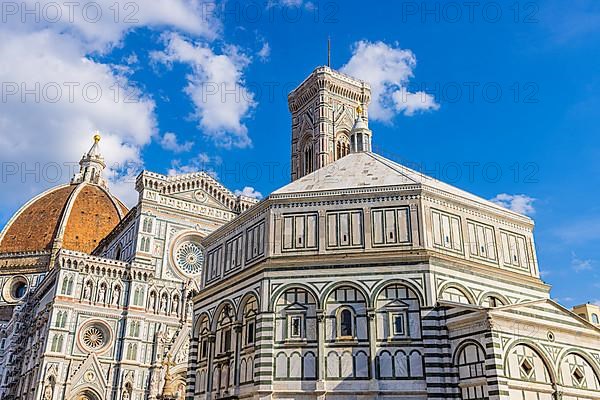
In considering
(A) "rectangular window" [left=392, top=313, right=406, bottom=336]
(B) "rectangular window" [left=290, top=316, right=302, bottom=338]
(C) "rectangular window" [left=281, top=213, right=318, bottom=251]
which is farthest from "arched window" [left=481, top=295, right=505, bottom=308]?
(B) "rectangular window" [left=290, top=316, right=302, bottom=338]

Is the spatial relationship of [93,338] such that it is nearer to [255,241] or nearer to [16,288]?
[255,241]

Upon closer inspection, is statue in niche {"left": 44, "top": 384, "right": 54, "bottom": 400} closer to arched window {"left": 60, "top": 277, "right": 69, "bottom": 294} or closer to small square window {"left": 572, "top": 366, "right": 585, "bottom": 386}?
arched window {"left": 60, "top": 277, "right": 69, "bottom": 294}

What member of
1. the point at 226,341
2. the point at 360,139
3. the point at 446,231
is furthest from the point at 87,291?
the point at 446,231

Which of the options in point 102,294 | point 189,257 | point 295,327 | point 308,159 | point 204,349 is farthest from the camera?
point 308,159

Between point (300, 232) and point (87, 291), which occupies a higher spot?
point (87, 291)

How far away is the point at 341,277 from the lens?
2369cm

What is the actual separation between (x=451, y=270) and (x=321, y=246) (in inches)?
213

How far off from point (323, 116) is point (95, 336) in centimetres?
3158

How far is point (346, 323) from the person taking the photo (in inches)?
909

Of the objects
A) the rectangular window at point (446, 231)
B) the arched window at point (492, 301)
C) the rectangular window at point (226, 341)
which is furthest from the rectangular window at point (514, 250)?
the rectangular window at point (226, 341)

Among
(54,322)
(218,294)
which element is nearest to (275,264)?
(218,294)

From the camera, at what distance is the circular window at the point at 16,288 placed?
7212 cm

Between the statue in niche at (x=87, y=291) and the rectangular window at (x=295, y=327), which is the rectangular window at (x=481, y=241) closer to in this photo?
the rectangular window at (x=295, y=327)

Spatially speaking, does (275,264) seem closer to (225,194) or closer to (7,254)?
(225,194)
